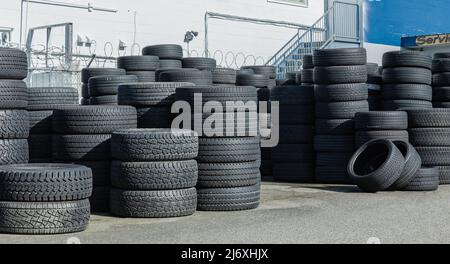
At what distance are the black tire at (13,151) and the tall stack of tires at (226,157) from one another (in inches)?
94.1

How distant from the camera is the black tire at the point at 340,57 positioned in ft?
46.8

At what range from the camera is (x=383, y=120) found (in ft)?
44.9

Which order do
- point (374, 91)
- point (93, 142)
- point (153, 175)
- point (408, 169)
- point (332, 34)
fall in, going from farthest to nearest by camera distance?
point (332, 34) → point (374, 91) → point (408, 169) → point (93, 142) → point (153, 175)

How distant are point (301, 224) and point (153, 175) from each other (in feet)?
6.66

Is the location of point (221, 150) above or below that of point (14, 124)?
below

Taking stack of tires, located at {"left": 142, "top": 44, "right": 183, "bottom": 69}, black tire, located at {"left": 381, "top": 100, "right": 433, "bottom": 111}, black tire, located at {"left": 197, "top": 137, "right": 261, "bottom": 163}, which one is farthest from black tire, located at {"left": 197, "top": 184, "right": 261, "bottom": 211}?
stack of tires, located at {"left": 142, "top": 44, "right": 183, "bottom": 69}

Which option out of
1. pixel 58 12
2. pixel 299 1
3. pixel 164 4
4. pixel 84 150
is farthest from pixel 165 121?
pixel 299 1

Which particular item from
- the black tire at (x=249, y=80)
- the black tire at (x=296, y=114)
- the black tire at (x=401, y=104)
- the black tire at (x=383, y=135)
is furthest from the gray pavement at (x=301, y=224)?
the black tire at (x=249, y=80)

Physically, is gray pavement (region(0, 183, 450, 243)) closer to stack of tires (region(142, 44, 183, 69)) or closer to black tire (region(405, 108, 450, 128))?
black tire (region(405, 108, 450, 128))

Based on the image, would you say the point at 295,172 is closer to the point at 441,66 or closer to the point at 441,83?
the point at 441,83

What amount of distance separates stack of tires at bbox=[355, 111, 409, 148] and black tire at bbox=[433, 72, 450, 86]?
8.65ft

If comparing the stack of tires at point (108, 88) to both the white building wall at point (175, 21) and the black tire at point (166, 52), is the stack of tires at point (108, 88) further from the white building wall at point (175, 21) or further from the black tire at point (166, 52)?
the white building wall at point (175, 21)

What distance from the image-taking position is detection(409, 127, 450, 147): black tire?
13844 millimetres

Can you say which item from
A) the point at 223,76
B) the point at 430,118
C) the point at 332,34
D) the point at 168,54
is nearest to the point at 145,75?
the point at 168,54
